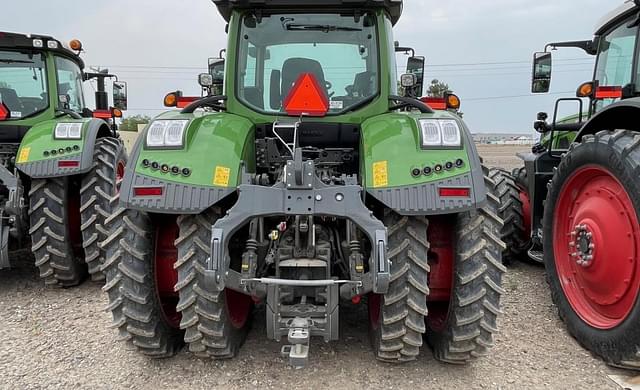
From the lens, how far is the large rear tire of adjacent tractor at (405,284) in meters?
2.67

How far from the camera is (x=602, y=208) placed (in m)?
3.25

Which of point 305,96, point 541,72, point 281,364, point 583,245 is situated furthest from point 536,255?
point 305,96

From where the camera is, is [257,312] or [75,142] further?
[75,142]

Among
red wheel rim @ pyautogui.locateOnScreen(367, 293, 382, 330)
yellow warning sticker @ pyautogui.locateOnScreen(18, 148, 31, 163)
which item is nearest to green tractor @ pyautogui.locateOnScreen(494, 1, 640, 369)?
red wheel rim @ pyautogui.locateOnScreen(367, 293, 382, 330)

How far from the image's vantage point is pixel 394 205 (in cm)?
256

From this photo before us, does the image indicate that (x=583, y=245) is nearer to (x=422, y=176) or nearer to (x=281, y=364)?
(x=422, y=176)

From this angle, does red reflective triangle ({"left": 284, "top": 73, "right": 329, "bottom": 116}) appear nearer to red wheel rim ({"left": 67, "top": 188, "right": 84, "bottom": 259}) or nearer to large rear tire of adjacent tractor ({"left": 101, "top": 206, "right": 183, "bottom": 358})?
large rear tire of adjacent tractor ({"left": 101, "top": 206, "right": 183, "bottom": 358})

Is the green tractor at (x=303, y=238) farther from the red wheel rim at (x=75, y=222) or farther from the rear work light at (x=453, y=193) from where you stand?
the red wheel rim at (x=75, y=222)

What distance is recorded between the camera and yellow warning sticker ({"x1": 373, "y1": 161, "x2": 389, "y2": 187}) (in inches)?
103

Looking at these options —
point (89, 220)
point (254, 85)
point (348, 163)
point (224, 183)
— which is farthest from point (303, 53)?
point (89, 220)

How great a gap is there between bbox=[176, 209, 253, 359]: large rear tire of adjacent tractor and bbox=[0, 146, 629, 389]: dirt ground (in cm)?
28

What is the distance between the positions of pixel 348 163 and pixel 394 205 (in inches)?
40.3

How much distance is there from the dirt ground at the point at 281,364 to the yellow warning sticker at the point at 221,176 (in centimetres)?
116

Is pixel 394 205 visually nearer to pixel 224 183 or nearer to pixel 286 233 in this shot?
pixel 286 233
